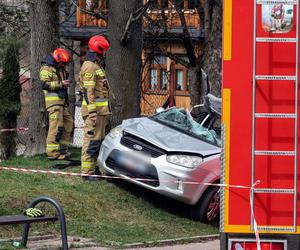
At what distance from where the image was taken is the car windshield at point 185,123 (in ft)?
34.3

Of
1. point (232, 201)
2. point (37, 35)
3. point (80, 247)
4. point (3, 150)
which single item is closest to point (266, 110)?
point (232, 201)

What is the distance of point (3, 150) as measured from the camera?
16.7 m

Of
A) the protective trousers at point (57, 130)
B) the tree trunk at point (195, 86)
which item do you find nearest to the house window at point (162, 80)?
the tree trunk at point (195, 86)

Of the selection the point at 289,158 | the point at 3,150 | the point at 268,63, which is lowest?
the point at 3,150

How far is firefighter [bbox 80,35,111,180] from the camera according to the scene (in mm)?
10852

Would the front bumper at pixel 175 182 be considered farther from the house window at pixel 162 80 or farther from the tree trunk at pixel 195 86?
the house window at pixel 162 80

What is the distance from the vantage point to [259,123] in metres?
4.97

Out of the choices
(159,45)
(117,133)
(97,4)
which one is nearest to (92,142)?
(117,133)

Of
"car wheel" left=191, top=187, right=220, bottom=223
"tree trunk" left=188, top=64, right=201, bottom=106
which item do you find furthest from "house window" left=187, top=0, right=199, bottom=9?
"car wheel" left=191, top=187, right=220, bottom=223

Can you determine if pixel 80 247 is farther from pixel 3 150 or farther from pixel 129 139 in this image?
pixel 3 150

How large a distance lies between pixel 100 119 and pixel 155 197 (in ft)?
4.31

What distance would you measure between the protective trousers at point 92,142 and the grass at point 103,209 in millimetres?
243

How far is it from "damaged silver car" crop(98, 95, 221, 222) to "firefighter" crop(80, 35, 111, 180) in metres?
0.26

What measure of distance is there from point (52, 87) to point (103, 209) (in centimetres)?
328
